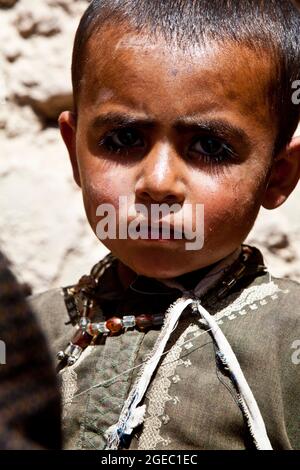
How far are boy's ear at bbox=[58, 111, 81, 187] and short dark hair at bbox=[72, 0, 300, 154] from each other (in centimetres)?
10

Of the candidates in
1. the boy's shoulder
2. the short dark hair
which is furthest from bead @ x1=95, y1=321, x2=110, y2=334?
the short dark hair

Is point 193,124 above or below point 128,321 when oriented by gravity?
above

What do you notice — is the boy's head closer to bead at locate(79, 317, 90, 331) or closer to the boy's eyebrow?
the boy's eyebrow

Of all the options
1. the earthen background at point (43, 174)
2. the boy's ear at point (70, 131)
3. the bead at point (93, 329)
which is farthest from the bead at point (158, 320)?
the earthen background at point (43, 174)

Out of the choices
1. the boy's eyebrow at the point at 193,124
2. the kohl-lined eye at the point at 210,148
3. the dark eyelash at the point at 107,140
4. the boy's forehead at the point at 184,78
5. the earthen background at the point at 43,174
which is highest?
the boy's forehead at the point at 184,78

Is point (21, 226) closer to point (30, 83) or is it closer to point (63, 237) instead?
point (63, 237)

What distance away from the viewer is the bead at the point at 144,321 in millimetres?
1672

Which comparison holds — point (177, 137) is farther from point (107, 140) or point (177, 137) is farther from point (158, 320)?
point (158, 320)

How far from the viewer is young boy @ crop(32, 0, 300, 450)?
4.98 ft

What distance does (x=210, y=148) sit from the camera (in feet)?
5.11

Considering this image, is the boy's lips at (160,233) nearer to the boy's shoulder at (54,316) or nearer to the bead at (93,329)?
the bead at (93,329)

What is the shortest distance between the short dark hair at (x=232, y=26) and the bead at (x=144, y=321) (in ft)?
1.33

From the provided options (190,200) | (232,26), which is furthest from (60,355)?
(232,26)

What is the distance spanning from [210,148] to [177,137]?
0.07 metres
